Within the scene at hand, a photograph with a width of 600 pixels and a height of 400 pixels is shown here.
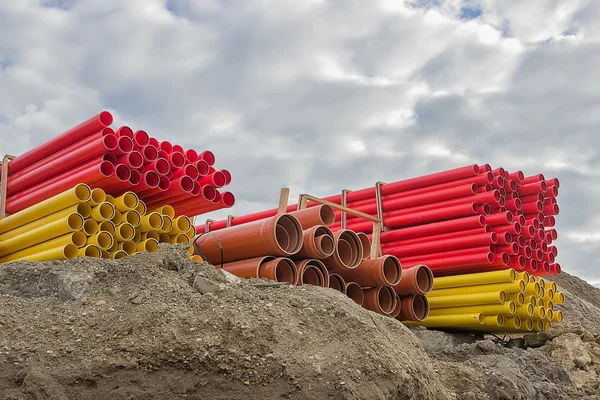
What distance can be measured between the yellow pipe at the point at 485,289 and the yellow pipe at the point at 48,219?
17.2 feet

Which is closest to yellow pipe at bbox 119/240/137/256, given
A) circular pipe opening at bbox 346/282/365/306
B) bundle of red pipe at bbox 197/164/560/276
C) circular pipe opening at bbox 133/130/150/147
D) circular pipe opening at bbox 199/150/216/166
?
circular pipe opening at bbox 133/130/150/147

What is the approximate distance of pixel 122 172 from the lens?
678cm

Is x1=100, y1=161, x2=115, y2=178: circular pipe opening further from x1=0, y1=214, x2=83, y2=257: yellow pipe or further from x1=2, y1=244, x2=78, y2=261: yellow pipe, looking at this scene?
x1=2, y1=244, x2=78, y2=261: yellow pipe

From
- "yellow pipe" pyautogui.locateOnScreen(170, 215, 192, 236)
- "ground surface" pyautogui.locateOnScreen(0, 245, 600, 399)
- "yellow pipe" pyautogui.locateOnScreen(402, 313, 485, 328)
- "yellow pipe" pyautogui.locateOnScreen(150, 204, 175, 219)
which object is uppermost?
"yellow pipe" pyautogui.locateOnScreen(150, 204, 175, 219)

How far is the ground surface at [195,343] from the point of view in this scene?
3.92 m

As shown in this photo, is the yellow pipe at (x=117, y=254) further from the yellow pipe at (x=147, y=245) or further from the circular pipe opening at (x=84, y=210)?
the circular pipe opening at (x=84, y=210)

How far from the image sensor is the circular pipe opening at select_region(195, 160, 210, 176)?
7.73m

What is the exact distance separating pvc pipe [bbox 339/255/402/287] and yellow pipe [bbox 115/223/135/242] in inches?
104

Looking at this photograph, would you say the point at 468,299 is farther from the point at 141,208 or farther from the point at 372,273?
the point at 141,208

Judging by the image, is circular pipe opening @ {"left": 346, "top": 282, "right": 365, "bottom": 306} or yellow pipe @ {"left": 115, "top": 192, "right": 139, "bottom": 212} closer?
yellow pipe @ {"left": 115, "top": 192, "right": 139, "bottom": 212}

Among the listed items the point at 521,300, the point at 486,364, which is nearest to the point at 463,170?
the point at 521,300

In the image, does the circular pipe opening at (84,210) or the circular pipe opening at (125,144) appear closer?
the circular pipe opening at (84,210)

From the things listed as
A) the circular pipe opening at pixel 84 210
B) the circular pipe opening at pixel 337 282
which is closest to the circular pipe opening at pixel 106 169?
the circular pipe opening at pixel 84 210

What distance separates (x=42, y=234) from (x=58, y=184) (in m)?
0.65
